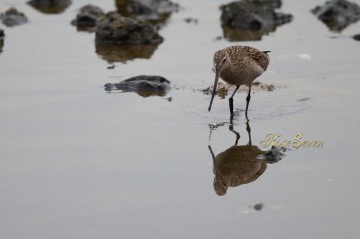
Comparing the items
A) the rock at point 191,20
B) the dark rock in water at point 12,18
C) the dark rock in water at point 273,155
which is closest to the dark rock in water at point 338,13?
the rock at point 191,20

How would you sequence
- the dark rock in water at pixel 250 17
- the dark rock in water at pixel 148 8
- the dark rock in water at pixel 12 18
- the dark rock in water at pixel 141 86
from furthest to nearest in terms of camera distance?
the dark rock in water at pixel 148 8
the dark rock in water at pixel 12 18
the dark rock in water at pixel 250 17
the dark rock in water at pixel 141 86

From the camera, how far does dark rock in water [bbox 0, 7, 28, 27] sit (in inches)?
701

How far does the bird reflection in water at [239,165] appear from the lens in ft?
28.4

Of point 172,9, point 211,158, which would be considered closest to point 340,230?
point 211,158

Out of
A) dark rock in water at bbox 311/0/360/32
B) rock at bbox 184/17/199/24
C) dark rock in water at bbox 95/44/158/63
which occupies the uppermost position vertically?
dark rock in water at bbox 311/0/360/32

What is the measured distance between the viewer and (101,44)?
15992 mm

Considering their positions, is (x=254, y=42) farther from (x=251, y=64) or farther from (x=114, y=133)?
(x=114, y=133)

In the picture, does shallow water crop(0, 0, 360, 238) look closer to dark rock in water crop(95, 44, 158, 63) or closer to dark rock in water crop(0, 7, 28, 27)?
dark rock in water crop(95, 44, 158, 63)

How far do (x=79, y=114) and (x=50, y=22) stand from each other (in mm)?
7344

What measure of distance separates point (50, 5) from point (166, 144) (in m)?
11.2

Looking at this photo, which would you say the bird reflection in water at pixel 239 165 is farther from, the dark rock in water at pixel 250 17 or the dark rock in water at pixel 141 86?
the dark rock in water at pixel 250 17

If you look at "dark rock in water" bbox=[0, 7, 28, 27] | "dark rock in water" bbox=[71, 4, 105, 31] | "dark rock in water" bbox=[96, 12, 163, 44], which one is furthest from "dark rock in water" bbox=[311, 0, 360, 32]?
"dark rock in water" bbox=[0, 7, 28, 27]

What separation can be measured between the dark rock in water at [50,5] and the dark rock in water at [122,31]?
12.9ft

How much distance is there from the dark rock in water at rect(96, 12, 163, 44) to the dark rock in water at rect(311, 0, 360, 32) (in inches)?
174
